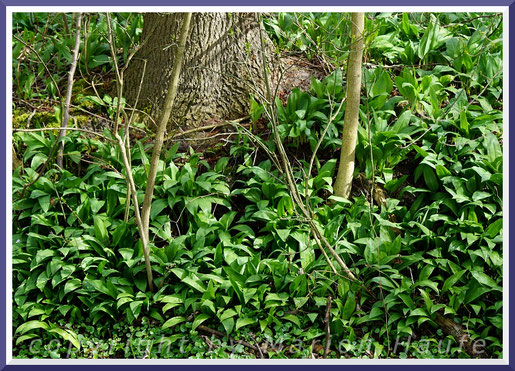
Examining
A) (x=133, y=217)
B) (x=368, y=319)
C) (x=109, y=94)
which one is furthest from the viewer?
(x=109, y=94)

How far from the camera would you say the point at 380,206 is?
4188 mm

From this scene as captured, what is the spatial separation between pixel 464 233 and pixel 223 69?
2.10m

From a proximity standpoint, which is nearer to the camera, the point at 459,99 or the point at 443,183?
the point at 443,183

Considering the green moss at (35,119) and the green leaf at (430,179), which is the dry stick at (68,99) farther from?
the green leaf at (430,179)

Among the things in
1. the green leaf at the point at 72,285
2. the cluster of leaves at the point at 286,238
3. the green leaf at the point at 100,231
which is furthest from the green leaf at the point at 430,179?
the green leaf at the point at 72,285

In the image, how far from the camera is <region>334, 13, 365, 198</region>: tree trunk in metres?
4.02

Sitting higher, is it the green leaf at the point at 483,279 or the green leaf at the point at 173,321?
the green leaf at the point at 483,279

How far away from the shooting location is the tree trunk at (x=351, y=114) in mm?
4020

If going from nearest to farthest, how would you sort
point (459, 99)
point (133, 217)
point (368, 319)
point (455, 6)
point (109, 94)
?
point (455, 6) → point (368, 319) → point (133, 217) → point (459, 99) → point (109, 94)

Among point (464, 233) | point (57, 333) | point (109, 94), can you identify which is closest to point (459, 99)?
point (464, 233)

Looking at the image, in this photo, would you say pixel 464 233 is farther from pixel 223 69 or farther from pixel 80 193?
pixel 80 193

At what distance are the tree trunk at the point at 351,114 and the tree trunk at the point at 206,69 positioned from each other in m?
0.86

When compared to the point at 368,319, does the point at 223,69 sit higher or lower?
higher

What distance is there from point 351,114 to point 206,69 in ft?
3.97
